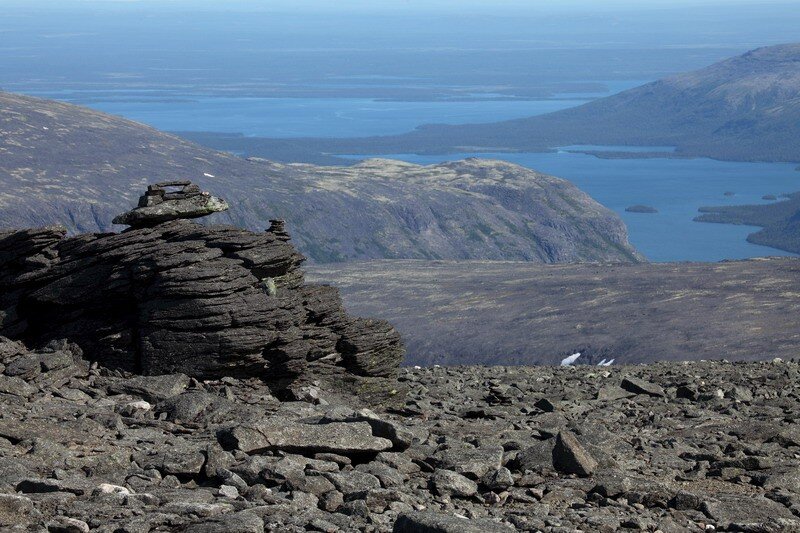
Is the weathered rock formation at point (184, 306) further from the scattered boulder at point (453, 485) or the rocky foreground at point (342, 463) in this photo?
the scattered boulder at point (453, 485)

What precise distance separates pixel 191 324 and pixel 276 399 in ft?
7.55

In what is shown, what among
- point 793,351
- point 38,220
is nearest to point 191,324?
point 793,351

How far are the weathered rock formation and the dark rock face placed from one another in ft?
0.08

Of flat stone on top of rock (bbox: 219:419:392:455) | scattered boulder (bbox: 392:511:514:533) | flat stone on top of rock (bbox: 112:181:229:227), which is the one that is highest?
flat stone on top of rock (bbox: 112:181:229:227)

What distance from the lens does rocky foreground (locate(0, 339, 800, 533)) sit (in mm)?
14922

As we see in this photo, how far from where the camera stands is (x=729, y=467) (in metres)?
20.5

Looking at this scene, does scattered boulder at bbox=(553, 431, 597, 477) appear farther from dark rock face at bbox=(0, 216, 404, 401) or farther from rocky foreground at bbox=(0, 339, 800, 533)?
dark rock face at bbox=(0, 216, 404, 401)

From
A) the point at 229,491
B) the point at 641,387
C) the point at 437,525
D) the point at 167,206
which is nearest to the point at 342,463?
the point at 229,491

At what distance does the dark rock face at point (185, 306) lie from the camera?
2492 centimetres

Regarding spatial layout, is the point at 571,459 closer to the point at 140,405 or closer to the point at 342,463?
the point at 342,463

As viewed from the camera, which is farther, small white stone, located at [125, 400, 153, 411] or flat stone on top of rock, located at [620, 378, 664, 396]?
flat stone on top of rock, located at [620, 378, 664, 396]

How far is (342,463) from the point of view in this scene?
18.1 metres

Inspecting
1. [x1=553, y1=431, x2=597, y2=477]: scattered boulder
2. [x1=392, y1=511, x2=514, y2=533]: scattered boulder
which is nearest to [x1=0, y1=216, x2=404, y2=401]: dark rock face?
[x1=553, y1=431, x2=597, y2=477]: scattered boulder

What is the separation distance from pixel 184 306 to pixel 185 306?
3 cm
